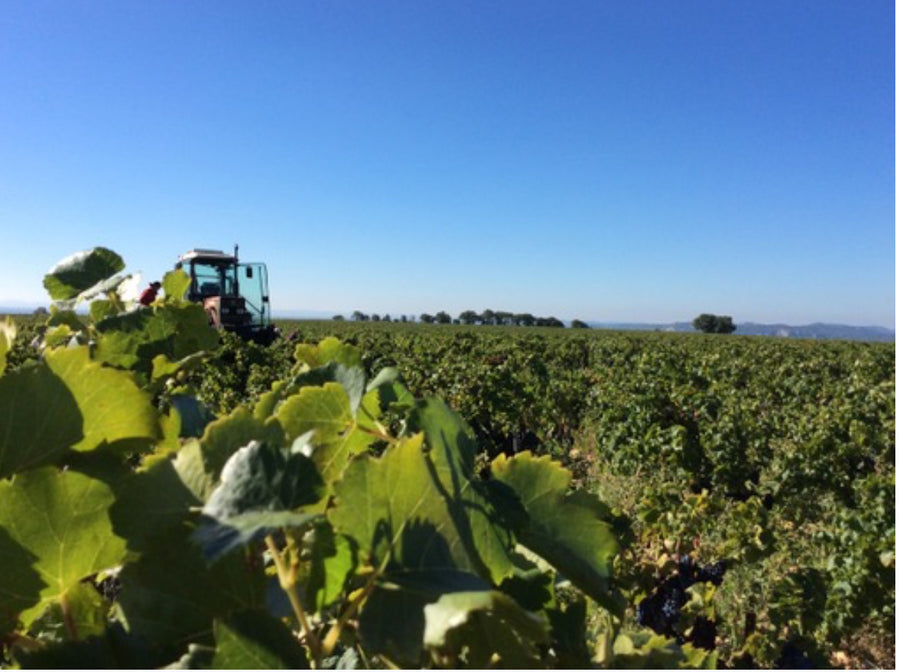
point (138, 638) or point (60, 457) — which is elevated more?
point (60, 457)

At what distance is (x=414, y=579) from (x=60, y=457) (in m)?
0.36

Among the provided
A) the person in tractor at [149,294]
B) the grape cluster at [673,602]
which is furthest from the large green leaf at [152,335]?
the grape cluster at [673,602]

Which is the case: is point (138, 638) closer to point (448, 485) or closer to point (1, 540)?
point (1, 540)

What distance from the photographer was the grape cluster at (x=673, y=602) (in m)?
2.17

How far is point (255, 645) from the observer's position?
485 mm

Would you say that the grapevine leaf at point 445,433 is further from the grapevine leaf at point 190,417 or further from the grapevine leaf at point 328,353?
the grapevine leaf at point 190,417

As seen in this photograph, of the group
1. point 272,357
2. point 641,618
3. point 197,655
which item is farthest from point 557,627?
point 272,357

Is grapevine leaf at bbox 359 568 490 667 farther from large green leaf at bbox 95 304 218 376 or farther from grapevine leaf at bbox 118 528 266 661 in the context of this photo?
large green leaf at bbox 95 304 218 376

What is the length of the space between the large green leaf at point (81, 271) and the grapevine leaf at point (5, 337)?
325 mm

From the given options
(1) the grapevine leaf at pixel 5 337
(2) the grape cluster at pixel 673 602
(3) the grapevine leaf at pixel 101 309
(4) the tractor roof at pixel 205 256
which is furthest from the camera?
(4) the tractor roof at pixel 205 256

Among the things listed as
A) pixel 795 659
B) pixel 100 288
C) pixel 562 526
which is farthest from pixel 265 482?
pixel 795 659

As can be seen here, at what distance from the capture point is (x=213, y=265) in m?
16.2

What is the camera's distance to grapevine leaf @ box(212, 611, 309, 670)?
0.48 metres

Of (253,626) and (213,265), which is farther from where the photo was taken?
(213,265)
